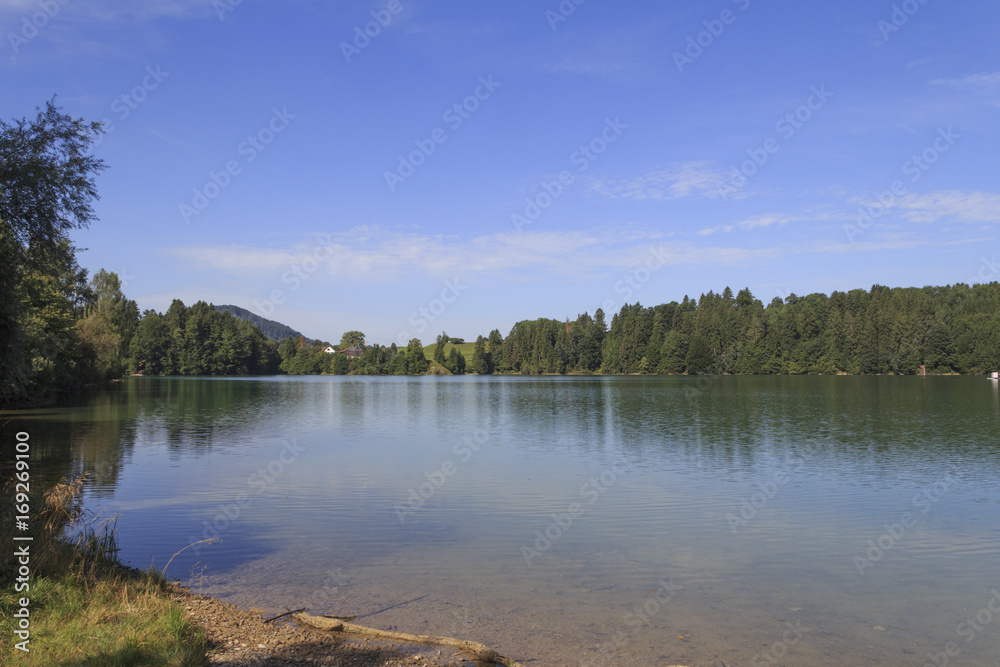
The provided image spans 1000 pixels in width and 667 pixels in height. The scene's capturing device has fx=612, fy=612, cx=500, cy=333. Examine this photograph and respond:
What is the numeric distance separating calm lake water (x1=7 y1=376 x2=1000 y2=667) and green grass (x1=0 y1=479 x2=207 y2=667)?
4.89 ft

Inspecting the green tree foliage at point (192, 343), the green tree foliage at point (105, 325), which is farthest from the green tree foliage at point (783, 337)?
the green tree foliage at point (105, 325)

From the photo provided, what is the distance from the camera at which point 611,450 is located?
24.9 m

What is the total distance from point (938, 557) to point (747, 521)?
141 inches

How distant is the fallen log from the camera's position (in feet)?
22.5

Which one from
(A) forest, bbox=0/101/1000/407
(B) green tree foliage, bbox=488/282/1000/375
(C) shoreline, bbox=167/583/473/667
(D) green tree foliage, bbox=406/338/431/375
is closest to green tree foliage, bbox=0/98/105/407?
(C) shoreline, bbox=167/583/473/667

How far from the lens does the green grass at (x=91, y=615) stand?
5934 mm

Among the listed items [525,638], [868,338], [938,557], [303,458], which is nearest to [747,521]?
[938,557]

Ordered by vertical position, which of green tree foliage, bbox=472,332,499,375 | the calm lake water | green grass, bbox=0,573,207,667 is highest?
green tree foliage, bbox=472,332,499,375

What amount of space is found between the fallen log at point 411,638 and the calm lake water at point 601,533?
0.48 m

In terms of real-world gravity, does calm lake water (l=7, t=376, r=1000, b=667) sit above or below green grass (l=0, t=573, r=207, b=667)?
below

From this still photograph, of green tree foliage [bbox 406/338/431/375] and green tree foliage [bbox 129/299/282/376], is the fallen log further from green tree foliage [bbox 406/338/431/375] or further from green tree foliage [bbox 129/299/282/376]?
green tree foliage [bbox 406/338/431/375]

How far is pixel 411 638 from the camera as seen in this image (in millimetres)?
7258

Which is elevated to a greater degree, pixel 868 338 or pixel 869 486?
pixel 868 338

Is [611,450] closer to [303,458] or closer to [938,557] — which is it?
[303,458]
